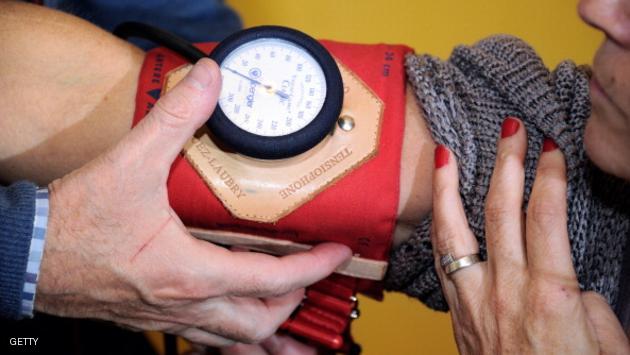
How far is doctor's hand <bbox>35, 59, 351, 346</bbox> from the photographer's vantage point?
70 cm

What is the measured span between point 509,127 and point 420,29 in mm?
730

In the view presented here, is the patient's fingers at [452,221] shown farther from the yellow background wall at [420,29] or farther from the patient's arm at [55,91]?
the yellow background wall at [420,29]

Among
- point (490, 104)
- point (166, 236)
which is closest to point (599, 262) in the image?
point (490, 104)

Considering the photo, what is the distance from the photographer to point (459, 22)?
1436 mm

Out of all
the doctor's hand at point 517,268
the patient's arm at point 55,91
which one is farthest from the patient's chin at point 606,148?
the patient's arm at point 55,91

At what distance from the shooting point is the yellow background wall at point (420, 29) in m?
1.40

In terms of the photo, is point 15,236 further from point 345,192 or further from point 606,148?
point 606,148

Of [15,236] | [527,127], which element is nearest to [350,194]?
[527,127]

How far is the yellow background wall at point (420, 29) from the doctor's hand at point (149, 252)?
27.8 inches

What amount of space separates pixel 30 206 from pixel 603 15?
65 centimetres

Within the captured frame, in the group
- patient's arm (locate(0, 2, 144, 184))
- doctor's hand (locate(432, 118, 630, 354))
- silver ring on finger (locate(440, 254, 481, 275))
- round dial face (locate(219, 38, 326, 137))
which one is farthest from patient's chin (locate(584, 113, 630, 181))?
patient's arm (locate(0, 2, 144, 184))

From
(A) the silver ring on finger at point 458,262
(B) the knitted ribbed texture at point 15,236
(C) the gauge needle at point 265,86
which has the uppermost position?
(C) the gauge needle at point 265,86

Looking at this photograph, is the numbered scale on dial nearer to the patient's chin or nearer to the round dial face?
the round dial face

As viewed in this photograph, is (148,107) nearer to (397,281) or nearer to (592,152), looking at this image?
(397,281)
